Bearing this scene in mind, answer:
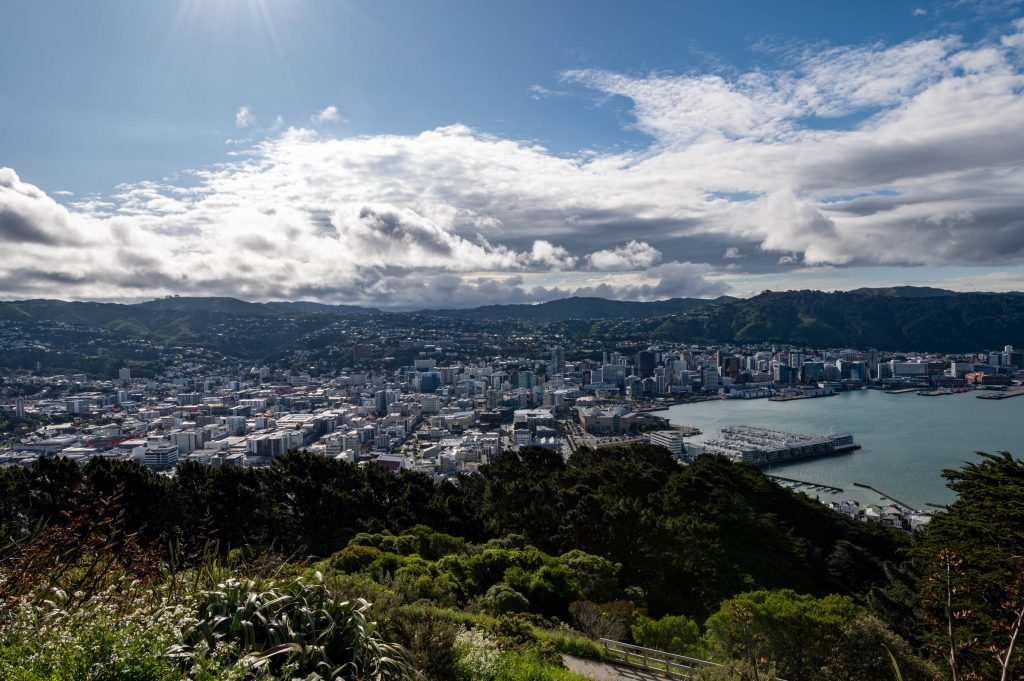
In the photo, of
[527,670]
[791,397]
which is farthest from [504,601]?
[791,397]

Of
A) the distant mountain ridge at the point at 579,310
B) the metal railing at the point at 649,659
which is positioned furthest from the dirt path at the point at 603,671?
the distant mountain ridge at the point at 579,310

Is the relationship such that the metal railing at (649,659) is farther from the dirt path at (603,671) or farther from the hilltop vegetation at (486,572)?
the hilltop vegetation at (486,572)

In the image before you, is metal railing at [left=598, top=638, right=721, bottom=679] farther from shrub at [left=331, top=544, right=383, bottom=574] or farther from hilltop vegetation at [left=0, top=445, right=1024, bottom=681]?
shrub at [left=331, top=544, right=383, bottom=574]

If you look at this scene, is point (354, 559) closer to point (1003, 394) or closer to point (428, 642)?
point (428, 642)

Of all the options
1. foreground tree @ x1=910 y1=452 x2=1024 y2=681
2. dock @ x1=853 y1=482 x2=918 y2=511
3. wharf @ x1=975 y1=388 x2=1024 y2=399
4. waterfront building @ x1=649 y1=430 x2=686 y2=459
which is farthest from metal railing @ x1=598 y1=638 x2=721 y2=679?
wharf @ x1=975 y1=388 x2=1024 y2=399

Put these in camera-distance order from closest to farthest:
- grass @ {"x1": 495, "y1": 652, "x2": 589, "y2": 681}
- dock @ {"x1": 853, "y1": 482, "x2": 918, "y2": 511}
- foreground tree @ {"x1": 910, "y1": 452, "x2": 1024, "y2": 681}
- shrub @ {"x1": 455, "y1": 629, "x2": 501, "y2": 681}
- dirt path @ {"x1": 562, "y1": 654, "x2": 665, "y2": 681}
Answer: shrub @ {"x1": 455, "y1": 629, "x2": 501, "y2": 681}, grass @ {"x1": 495, "y1": 652, "x2": 589, "y2": 681}, dirt path @ {"x1": 562, "y1": 654, "x2": 665, "y2": 681}, foreground tree @ {"x1": 910, "y1": 452, "x2": 1024, "y2": 681}, dock @ {"x1": 853, "y1": 482, "x2": 918, "y2": 511}

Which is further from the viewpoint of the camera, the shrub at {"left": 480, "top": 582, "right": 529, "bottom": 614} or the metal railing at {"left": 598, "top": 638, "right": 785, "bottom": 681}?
the shrub at {"left": 480, "top": 582, "right": 529, "bottom": 614}
